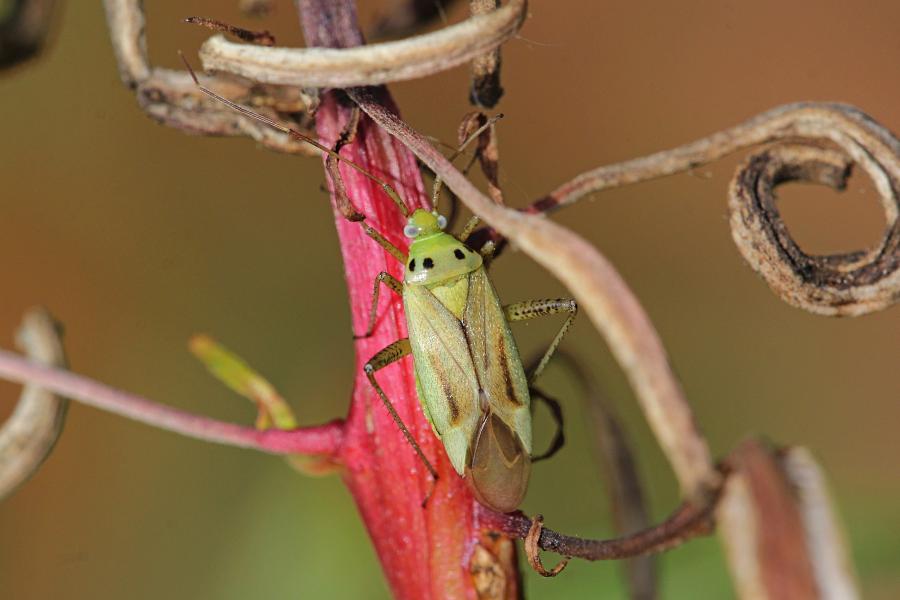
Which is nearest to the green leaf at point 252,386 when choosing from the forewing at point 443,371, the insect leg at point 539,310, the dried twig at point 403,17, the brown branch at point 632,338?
the forewing at point 443,371

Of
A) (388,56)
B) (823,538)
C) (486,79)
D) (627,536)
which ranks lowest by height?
(823,538)

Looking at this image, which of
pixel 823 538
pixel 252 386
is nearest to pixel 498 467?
pixel 252 386

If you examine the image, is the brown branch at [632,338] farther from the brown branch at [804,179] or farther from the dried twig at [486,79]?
the dried twig at [486,79]

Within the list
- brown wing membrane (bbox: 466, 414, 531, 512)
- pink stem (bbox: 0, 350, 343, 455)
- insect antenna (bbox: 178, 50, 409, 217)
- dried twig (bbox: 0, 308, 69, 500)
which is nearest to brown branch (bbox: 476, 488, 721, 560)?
brown wing membrane (bbox: 466, 414, 531, 512)

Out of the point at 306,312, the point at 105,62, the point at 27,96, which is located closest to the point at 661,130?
the point at 306,312

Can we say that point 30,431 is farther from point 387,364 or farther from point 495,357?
point 495,357

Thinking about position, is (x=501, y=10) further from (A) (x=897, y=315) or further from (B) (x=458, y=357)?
(A) (x=897, y=315)
